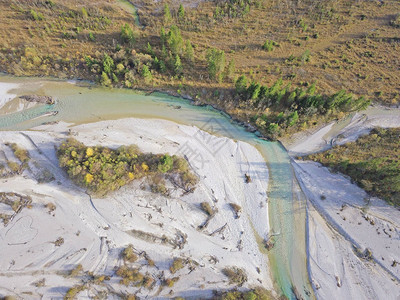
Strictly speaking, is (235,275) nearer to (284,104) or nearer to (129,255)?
(129,255)

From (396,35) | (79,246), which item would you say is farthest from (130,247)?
(396,35)

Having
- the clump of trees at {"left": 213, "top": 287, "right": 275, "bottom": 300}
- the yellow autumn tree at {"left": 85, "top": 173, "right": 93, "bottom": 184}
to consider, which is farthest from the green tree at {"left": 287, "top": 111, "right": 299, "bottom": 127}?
the yellow autumn tree at {"left": 85, "top": 173, "right": 93, "bottom": 184}

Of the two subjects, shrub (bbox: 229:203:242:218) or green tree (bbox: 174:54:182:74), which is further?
green tree (bbox: 174:54:182:74)

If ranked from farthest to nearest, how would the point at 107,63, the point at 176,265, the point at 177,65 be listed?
1. the point at 107,63
2. the point at 177,65
3. the point at 176,265

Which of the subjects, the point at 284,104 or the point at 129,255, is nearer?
the point at 129,255

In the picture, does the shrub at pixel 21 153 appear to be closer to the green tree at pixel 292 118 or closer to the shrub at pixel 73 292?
the shrub at pixel 73 292

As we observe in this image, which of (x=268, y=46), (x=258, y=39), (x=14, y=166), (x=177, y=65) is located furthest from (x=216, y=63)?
(x=14, y=166)

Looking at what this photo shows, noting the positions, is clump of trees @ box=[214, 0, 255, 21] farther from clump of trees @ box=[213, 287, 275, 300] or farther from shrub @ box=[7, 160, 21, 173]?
clump of trees @ box=[213, 287, 275, 300]
